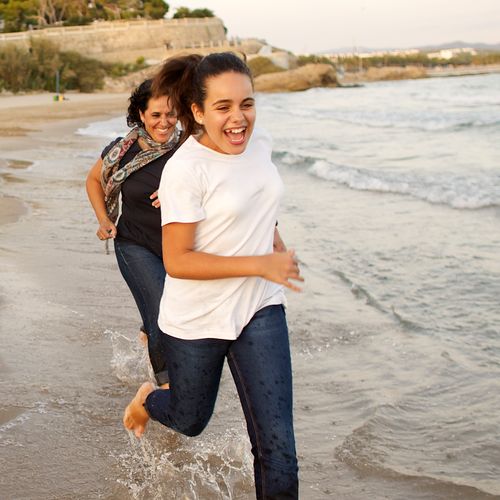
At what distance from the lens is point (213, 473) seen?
152 inches

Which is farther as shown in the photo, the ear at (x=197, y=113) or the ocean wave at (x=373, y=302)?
the ocean wave at (x=373, y=302)

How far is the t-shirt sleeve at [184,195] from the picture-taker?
290 centimetres

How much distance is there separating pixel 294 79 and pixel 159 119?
7064 cm

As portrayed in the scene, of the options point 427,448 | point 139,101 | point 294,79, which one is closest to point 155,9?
point 294,79

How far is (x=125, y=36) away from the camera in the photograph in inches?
3095

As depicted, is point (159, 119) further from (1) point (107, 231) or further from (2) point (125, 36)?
(2) point (125, 36)

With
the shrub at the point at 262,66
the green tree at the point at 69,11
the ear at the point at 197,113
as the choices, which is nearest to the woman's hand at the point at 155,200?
the ear at the point at 197,113

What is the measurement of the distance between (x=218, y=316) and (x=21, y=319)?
314 cm

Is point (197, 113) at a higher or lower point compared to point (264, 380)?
higher

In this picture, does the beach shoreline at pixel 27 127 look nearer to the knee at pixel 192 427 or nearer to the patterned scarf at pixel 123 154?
the patterned scarf at pixel 123 154

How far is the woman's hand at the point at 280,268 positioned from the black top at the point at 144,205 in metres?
1.54

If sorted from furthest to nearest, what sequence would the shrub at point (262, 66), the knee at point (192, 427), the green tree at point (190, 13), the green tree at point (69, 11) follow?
the green tree at point (190, 13) → the green tree at point (69, 11) → the shrub at point (262, 66) → the knee at point (192, 427)

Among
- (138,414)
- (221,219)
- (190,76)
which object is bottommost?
(138,414)

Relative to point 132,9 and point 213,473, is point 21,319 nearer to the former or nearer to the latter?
point 213,473
